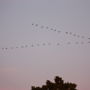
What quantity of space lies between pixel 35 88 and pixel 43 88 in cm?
174

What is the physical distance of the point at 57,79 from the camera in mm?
70312

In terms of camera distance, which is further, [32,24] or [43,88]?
[43,88]

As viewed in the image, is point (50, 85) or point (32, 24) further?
point (50, 85)

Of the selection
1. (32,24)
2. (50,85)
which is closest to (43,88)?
(50,85)

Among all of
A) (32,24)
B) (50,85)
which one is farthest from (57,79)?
(32,24)

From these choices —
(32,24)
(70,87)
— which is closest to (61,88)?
(70,87)

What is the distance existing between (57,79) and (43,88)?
11.1 ft

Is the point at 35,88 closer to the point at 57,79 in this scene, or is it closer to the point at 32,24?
the point at 57,79

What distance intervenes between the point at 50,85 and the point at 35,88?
10.5 feet

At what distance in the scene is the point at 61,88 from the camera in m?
69.8

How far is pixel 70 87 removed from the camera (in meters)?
69.6

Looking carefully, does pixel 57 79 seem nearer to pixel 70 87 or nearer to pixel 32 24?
pixel 70 87

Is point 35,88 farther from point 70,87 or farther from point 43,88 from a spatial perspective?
point 70,87

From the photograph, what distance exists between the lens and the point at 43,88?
230ft
